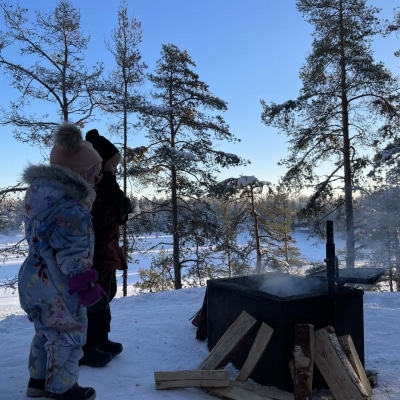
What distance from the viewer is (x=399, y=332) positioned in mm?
4496

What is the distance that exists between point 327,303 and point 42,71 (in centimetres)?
1161

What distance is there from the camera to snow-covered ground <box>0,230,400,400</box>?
278cm

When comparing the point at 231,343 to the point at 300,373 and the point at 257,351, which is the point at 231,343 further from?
the point at 300,373

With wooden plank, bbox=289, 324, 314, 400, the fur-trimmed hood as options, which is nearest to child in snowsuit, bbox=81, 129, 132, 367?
the fur-trimmed hood

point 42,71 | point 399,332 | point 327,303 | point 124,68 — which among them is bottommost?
point 399,332

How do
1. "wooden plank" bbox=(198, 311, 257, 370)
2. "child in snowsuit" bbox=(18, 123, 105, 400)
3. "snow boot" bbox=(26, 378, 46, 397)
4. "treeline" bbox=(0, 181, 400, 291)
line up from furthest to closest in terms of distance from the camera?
"treeline" bbox=(0, 181, 400, 291) < "wooden plank" bbox=(198, 311, 257, 370) < "snow boot" bbox=(26, 378, 46, 397) < "child in snowsuit" bbox=(18, 123, 105, 400)

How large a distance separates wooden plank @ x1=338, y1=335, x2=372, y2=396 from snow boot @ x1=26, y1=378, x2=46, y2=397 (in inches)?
85.7

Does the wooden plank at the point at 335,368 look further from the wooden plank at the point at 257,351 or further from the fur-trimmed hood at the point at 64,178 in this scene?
the fur-trimmed hood at the point at 64,178

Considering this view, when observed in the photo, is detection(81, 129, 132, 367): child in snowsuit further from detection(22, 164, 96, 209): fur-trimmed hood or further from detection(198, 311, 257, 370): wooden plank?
detection(198, 311, 257, 370): wooden plank

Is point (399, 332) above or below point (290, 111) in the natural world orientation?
below

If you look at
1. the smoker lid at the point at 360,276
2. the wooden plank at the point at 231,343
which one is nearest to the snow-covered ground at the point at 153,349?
the wooden plank at the point at 231,343

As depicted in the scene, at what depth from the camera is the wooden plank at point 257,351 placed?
2980 mm

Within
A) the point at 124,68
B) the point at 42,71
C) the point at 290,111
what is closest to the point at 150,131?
the point at 124,68

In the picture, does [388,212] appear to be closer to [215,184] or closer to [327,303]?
[215,184]
